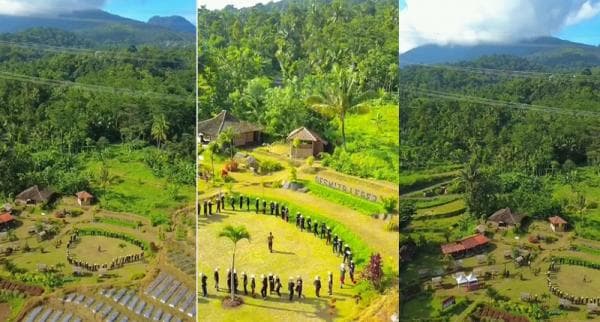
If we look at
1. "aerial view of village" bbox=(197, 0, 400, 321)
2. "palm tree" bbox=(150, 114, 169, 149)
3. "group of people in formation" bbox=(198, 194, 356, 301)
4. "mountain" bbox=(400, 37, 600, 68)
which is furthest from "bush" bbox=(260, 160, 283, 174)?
"mountain" bbox=(400, 37, 600, 68)

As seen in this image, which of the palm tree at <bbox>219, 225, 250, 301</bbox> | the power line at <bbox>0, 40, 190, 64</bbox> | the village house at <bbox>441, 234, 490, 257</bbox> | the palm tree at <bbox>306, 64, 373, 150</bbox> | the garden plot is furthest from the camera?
the village house at <bbox>441, 234, 490, 257</bbox>

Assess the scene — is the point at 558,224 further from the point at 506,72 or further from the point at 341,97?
the point at 341,97

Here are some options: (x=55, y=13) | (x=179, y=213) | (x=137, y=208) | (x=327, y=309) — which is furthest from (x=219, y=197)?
(x=55, y=13)

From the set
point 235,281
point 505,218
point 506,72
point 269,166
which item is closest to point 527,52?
point 506,72

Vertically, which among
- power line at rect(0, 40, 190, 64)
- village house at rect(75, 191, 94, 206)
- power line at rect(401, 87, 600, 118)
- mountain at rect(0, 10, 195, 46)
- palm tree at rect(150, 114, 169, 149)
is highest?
mountain at rect(0, 10, 195, 46)

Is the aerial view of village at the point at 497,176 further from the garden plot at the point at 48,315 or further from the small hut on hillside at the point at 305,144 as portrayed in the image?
the garden plot at the point at 48,315

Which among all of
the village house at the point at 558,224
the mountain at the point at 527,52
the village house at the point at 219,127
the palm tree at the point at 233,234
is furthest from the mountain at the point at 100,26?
the village house at the point at 558,224

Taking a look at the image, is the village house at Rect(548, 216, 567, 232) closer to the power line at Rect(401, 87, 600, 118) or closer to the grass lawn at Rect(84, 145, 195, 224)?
the power line at Rect(401, 87, 600, 118)
